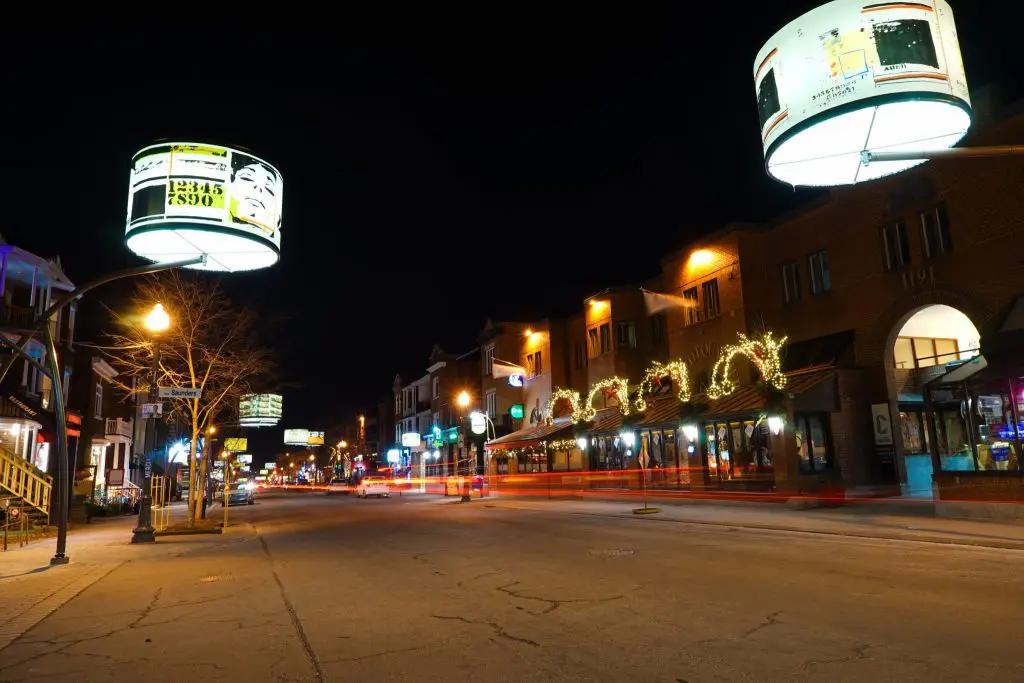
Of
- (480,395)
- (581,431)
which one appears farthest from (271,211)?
(480,395)

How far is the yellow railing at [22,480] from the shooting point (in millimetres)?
19312

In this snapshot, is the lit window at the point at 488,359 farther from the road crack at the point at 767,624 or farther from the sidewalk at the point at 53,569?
the road crack at the point at 767,624

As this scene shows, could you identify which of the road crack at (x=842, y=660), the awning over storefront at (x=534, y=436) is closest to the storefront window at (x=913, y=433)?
the awning over storefront at (x=534, y=436)

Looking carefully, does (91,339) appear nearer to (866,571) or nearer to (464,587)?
(464,587)

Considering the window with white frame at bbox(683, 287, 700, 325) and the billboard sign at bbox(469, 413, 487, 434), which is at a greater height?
the window with white frame at bbox(683, 287, 700, 325)

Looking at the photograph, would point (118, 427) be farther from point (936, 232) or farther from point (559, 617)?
point (936, 232)

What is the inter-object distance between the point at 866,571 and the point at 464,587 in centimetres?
597

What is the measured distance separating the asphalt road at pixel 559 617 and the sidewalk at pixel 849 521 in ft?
3.42

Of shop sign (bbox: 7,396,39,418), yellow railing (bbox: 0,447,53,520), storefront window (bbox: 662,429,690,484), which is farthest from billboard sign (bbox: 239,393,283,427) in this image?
→ storefront window (bbox: 662,429,690,484)

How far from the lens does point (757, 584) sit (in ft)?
30.1

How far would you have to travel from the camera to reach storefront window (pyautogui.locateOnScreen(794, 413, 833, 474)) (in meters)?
24.1

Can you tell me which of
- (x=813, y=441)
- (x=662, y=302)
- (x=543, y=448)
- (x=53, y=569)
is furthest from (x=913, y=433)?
(x=53, y=569)

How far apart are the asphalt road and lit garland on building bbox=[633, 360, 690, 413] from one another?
16236mm

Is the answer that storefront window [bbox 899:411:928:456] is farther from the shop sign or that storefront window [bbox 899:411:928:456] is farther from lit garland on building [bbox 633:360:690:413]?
the shop sign
